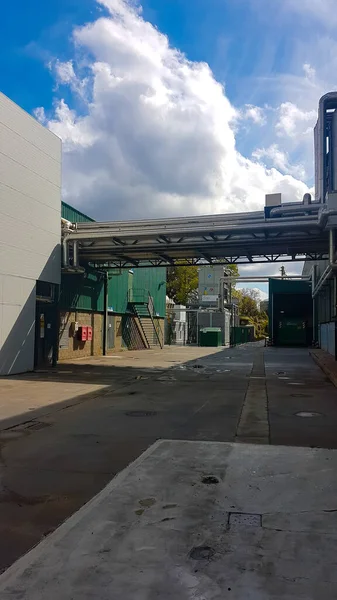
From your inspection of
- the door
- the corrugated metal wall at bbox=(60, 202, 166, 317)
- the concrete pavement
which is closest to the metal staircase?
the corrugated metal wall at bbox=(60, 202, 166, 317)

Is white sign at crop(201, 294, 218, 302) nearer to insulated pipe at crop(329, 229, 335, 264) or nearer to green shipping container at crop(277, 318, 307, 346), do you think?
green shipping container at crop(277, 318, 307, 346)

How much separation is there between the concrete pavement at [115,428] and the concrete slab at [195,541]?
43cm

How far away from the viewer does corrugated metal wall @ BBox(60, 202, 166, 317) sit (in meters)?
23.9

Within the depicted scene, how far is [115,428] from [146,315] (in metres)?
30.3

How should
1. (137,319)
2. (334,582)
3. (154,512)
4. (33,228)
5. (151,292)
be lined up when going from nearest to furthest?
1. (334,582)
2. (154,512)
3. (33,228)
4. (137,319)
5. (151,292)

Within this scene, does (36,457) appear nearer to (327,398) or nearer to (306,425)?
(306,425)

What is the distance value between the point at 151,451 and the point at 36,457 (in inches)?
61.3

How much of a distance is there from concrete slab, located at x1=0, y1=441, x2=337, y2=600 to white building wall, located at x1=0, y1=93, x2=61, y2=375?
12.3m

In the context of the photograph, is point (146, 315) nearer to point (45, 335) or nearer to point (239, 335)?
point (45, 335)

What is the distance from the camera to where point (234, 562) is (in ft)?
11.0

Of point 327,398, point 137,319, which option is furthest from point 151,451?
point 137,319

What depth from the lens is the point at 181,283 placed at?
222 feet

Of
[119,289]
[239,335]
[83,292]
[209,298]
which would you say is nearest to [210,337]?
[209,298]

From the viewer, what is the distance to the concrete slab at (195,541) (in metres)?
3.06
